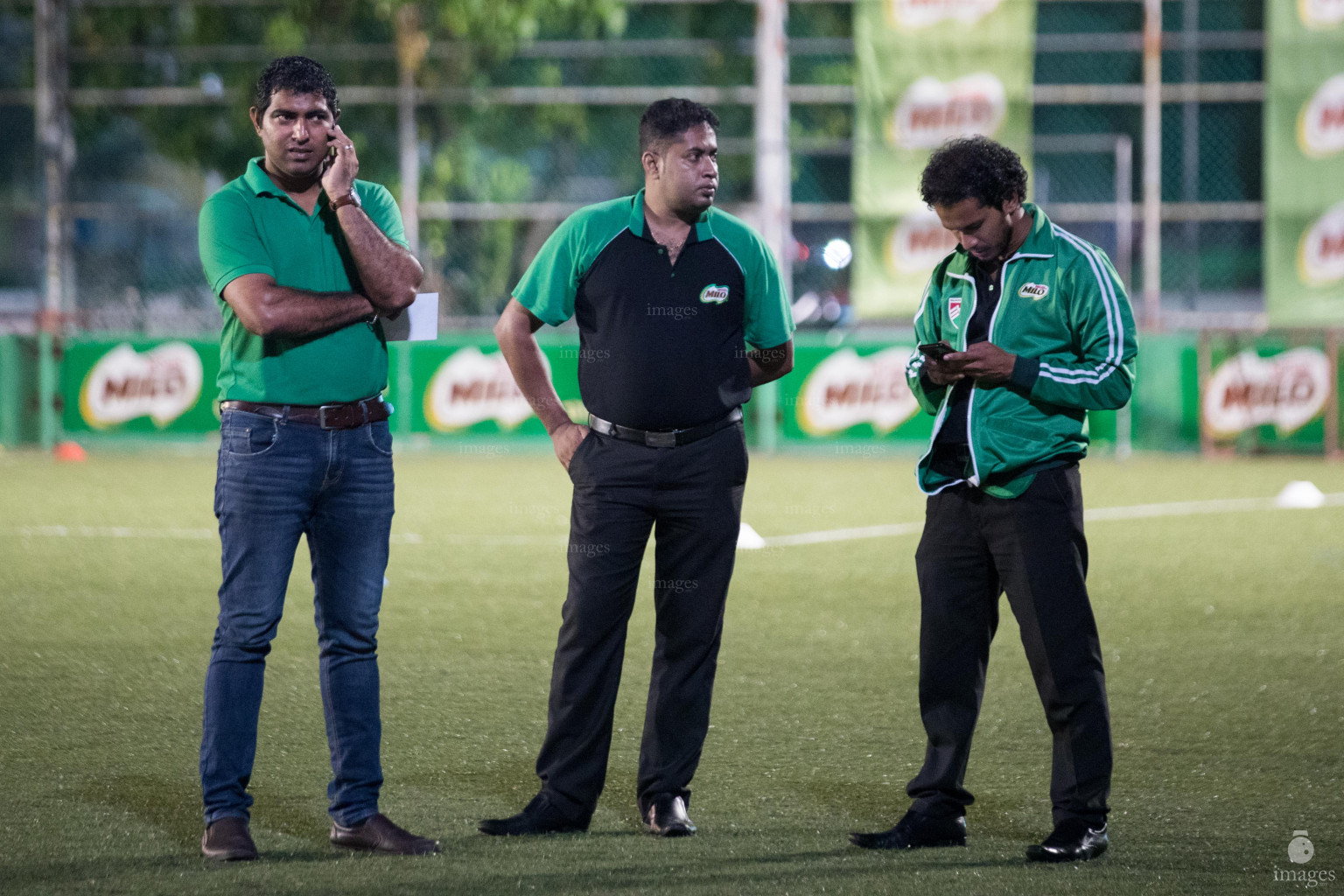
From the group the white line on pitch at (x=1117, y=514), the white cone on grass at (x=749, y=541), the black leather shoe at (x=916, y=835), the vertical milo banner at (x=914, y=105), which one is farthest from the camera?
the vertical milo banner at (x=914, y=105)

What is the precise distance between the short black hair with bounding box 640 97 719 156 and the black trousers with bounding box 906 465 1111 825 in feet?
4.06

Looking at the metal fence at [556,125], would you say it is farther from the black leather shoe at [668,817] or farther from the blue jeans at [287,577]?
the blue jeans at [287,577]

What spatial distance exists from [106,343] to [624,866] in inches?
592

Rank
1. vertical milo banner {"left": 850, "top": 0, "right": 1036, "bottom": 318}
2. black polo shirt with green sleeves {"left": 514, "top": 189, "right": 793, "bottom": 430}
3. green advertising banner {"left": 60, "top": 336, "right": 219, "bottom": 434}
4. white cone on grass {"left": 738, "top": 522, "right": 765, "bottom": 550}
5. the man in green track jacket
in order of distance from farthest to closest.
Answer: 1. vertical milo banner {"left": 850, "top": 0, "right": 1036, "bottom": 318}
2. green advertising banner {"left": 60, "top": 336, "right": 219, "bottom": 434}
3. white cone on grass {"left": 738, "top": 522, "right": 765, "bottom": 550}
4. black polo shirt with green sleeves {"left": 514, "top": 189, "right": 793, "bottom": 430}
5. the man in green track jacket

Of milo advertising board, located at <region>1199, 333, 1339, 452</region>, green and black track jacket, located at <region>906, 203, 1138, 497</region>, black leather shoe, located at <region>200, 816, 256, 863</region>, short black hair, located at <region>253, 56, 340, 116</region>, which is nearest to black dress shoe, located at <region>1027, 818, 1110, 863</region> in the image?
green and black track jacket, located at <region>906, 203, 1138, 497</region>

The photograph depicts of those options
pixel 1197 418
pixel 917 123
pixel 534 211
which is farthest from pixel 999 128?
pixel 534 211

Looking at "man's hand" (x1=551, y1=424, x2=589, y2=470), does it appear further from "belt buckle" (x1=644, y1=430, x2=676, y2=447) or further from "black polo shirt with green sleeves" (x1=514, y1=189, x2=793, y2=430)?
"belt buckle" (x1=644, y1=430, x2=676, y2=447)

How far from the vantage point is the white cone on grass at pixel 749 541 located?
10648 mm

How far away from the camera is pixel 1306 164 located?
17.8 m

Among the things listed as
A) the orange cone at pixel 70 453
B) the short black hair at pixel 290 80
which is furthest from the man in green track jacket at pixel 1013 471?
the orange cone at pixel 70 453

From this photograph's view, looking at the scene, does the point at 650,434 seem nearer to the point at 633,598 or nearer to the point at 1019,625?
the point at 633,598

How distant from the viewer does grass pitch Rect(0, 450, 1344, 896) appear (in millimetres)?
4297

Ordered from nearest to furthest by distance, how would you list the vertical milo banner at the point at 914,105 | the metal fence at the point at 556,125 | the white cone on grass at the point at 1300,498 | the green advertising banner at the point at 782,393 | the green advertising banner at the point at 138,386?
the white cone on grass at the point at 1300,498 < the green advertising banner at the point at 782,393 < the green advertising banner at the point at 138,386 < the vertical milo banner at the point at 914,105 < the metal fence at the point at 556,125

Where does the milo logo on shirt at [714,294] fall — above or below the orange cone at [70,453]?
above
